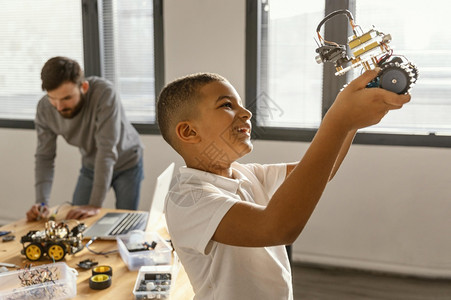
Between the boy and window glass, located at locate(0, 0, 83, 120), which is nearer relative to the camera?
the boy

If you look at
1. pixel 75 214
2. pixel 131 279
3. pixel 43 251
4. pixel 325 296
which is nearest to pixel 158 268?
pixel 131 279

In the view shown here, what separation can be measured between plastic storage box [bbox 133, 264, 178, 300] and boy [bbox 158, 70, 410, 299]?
0.37m

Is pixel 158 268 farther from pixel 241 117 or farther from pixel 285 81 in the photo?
pixel 285 81

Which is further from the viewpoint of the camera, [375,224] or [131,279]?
[375,224]

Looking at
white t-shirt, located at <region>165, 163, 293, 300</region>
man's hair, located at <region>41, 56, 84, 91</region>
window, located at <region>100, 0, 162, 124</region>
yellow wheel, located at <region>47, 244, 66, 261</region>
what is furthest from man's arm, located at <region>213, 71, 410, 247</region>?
window, located at <region>100, 0, 162, 124</region>

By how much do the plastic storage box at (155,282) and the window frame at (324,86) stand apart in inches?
62.3

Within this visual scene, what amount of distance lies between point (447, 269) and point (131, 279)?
2.37 m

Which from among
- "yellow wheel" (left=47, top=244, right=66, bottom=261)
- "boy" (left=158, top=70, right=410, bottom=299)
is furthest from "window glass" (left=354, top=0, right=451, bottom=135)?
"yellow wheel" (left=47, top=244, right=66, bottom=261)

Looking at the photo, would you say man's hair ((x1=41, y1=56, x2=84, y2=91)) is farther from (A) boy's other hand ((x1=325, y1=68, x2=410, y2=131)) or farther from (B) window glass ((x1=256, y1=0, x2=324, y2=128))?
(A) boy's other hand ((x1=325, y1=68, x2=410, y2=131))

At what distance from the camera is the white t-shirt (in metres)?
0.82

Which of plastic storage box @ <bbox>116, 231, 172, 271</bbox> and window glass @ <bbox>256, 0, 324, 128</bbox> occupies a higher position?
window glass @ <bbox>256, 0, 324, 128</bbox>

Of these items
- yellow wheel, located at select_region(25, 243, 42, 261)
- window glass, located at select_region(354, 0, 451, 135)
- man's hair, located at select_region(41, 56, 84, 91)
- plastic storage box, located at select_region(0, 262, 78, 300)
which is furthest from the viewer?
window glass, located at select_region(354, 0, 451, 135)

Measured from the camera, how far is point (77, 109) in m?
2.46

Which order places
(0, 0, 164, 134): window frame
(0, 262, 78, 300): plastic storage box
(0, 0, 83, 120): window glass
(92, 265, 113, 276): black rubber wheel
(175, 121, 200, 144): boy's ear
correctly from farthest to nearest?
(0, 0, 83, 120): window glass → (0, 0, 164, 134): window frame → (92, 265, 113, 276): black rubber wheel → (0, 262, 78, 300): plastic storage box → (175, 121, 200, 144): boy's ear
